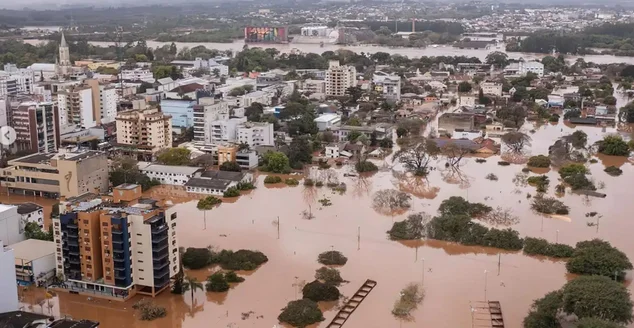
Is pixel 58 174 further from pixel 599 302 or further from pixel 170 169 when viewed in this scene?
pixel 599 302

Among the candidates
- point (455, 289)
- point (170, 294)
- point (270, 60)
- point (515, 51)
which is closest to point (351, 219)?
point (455, 289)

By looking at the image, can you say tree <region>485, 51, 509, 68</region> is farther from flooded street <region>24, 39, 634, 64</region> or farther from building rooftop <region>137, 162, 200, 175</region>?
building rooftop <region>137, 162, 200, 175</region>

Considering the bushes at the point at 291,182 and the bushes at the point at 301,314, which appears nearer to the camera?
the bushes at the point at 301,314

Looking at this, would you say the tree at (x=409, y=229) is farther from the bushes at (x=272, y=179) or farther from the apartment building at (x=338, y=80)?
the apartment building at (x=338, y=80)

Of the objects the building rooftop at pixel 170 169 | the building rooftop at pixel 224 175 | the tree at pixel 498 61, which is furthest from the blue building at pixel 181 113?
the tree at pixel 498 61

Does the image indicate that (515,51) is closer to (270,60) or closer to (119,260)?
(270,60)

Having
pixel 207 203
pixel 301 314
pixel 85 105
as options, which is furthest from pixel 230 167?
pixel 301 314
